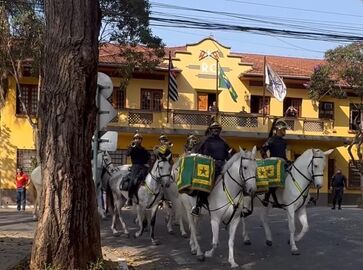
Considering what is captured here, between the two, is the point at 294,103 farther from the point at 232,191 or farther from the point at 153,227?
the point at 232,191

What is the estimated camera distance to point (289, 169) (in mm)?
13555

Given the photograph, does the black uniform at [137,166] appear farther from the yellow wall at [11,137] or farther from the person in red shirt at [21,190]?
the yellow wall at [11,137]

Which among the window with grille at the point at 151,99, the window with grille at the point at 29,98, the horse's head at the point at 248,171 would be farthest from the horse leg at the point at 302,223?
the window with grille at the point at 151,99

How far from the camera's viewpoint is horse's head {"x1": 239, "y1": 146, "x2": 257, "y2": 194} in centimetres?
1162

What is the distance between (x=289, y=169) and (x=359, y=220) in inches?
286

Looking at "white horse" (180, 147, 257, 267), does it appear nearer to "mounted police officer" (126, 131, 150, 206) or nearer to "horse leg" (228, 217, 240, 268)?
"horse leg" (228, 217, 240, 268)

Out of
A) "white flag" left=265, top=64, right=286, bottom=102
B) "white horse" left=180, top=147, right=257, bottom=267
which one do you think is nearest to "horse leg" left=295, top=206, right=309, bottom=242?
"white horse" left=180, top=147, right=257, bottom=267

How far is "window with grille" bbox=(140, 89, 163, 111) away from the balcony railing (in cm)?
122

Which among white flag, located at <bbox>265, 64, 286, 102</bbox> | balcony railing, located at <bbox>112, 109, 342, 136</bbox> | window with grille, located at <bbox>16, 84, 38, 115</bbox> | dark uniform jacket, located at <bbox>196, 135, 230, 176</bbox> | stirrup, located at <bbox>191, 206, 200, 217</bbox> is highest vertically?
white flag, located at <bbox>265, 64, 286, 102</bbox>

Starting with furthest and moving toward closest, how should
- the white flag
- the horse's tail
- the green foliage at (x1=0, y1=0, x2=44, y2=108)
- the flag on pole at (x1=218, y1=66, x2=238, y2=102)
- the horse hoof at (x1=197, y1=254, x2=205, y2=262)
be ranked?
1. the flag on pole at (x1=218, y1=66, x2=238, y2=102)
2. the white flag
3. the green foliage at (x1=0, y1=0, x2=44, y2=108)
4. the horse's tail
5. the horse hoof at (x1=197, y1=254, x2=205, y2=262)

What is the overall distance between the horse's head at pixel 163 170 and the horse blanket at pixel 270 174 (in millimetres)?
2144

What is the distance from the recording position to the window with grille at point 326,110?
40.3 metres

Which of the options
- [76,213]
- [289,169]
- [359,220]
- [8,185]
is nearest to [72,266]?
[76,213]

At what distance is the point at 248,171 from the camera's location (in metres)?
11.7
